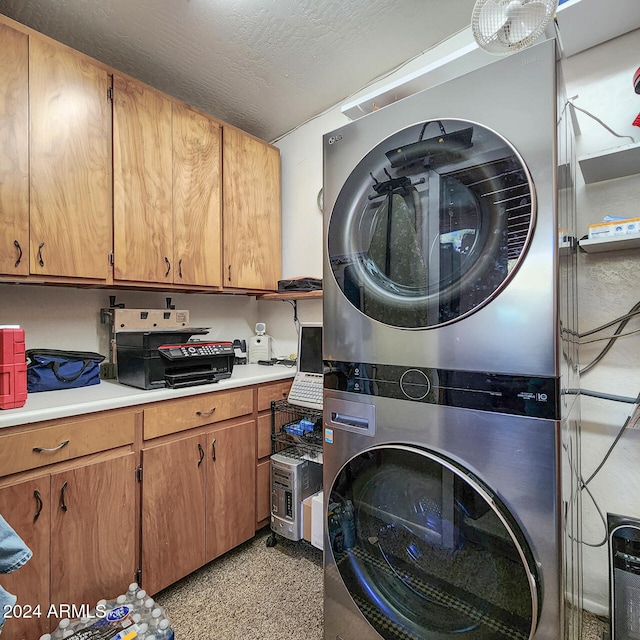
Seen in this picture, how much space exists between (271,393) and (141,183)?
4.27 ft

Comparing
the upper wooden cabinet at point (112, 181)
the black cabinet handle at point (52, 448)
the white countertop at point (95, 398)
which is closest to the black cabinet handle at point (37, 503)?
the black cabinet handle at point (52, 448)

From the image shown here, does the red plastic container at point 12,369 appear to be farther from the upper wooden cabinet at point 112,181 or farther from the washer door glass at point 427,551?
the washer door glass at point 427,551

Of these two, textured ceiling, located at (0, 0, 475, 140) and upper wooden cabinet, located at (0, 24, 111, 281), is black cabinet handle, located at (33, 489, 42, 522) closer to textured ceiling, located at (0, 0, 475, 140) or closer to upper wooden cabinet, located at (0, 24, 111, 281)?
upper wooden cabinet, located at (0, 24, 111, 281)

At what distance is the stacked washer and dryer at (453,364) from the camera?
81 cm

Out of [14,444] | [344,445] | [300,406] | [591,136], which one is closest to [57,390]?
[14,444]

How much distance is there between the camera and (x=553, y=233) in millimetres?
797

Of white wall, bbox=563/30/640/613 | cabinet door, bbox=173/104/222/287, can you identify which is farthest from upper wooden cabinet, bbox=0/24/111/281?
white wall, bbox=563/30/640/613

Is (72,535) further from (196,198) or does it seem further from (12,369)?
(196,198)

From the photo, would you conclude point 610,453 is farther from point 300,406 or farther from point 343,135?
point 343,135

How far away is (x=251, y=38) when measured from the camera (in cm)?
179

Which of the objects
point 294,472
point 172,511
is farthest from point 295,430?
point 172,511

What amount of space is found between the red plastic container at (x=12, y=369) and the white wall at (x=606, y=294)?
2150 millimetres

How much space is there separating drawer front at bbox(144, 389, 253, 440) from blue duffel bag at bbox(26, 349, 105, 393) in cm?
44

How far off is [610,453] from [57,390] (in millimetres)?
2315
